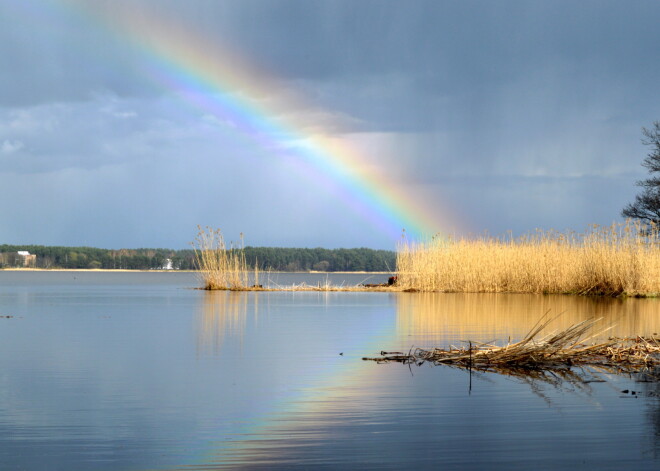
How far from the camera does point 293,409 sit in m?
7.68

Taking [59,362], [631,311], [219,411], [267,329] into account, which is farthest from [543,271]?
[219,411]

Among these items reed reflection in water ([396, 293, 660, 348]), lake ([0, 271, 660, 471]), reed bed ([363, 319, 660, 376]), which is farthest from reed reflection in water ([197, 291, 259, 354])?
reed bed ([363, 319, 660, 376])

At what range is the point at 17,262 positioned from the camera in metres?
147

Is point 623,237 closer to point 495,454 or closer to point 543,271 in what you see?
point 543,271

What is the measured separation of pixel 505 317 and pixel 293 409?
43.0ft

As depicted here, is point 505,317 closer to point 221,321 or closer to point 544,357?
point 221,321

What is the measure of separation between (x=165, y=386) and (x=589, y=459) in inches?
198

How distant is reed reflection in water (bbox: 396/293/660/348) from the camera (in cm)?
1547

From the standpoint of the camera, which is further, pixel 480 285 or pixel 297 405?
pixel 480 285

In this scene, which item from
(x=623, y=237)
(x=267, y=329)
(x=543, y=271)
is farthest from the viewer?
(x=543, y=271)

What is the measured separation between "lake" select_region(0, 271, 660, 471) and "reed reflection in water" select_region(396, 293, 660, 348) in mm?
275

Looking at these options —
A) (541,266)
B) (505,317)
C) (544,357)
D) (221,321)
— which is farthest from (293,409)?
(541,266)

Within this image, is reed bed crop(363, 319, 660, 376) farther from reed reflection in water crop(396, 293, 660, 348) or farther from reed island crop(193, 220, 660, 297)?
reed island crop(193, 220, 660, 297)

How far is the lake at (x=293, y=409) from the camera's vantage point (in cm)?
573
